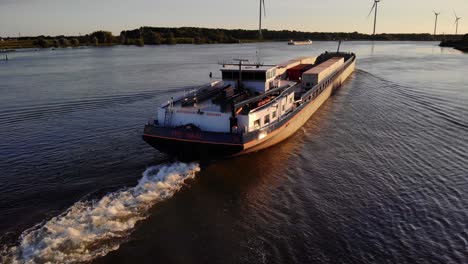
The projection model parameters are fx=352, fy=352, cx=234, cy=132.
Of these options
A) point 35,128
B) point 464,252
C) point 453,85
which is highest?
point 453,85

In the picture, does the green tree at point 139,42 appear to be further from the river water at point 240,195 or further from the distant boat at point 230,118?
the distant boat at point 230,118

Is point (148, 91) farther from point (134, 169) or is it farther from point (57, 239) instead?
point (57, 239)

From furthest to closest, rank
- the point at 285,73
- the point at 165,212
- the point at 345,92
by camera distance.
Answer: the point at 345,92 < the point at 285,73 < the point at 165,212

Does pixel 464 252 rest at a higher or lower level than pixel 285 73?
lower

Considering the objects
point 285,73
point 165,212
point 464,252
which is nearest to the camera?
point 464,252

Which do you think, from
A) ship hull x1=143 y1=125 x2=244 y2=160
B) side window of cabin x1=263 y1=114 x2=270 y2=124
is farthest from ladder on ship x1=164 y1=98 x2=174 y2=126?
side window of cabin x1=263 y1=114 x2=270 y2=124

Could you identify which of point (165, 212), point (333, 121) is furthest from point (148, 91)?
point (165, 212)

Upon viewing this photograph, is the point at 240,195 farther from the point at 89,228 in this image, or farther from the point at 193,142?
the point at 89,228

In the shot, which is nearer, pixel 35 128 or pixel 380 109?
pixel 35 128
